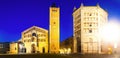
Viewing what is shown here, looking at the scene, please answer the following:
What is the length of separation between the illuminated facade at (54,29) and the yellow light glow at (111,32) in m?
11.4

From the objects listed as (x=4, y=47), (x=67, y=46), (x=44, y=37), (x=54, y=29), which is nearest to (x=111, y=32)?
(x=54, y=29)

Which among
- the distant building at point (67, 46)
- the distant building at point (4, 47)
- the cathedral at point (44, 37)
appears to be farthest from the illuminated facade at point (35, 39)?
the distant building at point (4, 47)

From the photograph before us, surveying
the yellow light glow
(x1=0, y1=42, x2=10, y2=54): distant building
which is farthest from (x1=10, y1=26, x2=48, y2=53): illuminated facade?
the yellow light glow

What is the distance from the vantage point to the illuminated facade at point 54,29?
7719 cm

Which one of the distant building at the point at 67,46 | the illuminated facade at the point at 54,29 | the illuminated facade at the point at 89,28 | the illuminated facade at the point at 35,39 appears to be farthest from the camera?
the illuminated facade at the point at 35,39

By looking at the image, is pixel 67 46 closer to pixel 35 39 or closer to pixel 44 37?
pixel 44 37

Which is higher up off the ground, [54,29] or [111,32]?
[54,29]

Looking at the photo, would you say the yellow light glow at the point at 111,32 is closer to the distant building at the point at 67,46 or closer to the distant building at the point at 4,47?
the distant building at the point at 67,46

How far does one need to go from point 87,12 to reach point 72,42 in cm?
950

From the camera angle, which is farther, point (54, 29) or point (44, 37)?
point (44, 37)

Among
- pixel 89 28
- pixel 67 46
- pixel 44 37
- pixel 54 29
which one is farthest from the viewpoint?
pixel 67 46

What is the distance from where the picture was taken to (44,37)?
279ft

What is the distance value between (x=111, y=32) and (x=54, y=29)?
52.3 feet

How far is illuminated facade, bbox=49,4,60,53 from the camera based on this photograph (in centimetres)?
7719
